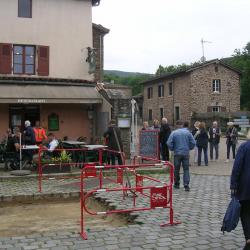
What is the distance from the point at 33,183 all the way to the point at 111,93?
816cm

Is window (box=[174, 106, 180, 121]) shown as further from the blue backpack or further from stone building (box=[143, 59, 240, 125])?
the blue backpack

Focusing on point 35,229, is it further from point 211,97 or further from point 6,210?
point 211,97

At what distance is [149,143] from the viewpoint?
17266mm

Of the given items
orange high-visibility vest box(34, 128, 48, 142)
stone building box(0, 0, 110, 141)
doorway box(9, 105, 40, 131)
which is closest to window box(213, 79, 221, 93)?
stone building box(0, 0, 110, 141)

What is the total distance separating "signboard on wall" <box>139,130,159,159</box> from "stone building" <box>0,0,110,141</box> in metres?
3.53

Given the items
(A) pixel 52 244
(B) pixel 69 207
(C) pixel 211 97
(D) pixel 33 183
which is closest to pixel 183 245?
(A) pixel 52 244

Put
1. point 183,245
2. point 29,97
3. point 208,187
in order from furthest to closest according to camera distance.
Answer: point 29,97
point 208,187
point 183,245

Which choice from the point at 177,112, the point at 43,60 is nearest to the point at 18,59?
the point at 43,60

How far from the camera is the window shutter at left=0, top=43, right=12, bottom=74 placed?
2106cm

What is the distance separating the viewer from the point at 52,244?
6.65 m

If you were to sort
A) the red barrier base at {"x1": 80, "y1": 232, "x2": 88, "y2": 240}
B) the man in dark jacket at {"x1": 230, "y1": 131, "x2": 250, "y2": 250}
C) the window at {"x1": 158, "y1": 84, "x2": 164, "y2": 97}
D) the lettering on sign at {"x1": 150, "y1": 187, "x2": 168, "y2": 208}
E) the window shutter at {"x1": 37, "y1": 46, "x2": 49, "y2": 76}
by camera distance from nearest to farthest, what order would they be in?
the man in dark jacket at {"x1": 230, "y1": 131, "x2": 250, "y2": 250}
the red barrier base at {"x1": 80, "y1": 232, "x2": 88, "y2": 240}
the lettering on sign at {"x1": 150, "y1": 187, "x2": 168, "y2": 208}
the window shutter at {"x1": 37, "y1": 46, "x2": 49, "y2": 76}
the window at {"x1": 158, "y1": 84, "x2": 164, "y2": 97}

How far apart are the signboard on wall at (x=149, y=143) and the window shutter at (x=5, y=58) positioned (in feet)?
24.0

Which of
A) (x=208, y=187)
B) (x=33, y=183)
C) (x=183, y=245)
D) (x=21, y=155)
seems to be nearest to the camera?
(x=183, y=245)

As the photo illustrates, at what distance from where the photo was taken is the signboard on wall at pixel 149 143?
17.0 metres
